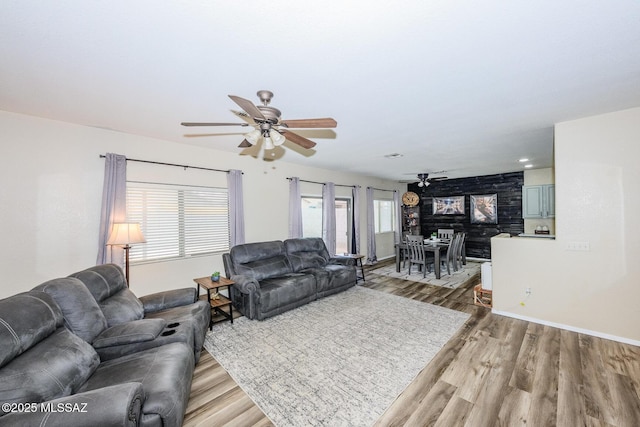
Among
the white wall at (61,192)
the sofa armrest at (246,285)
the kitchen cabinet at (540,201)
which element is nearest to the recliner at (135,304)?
the sofa armrest at (246,285)

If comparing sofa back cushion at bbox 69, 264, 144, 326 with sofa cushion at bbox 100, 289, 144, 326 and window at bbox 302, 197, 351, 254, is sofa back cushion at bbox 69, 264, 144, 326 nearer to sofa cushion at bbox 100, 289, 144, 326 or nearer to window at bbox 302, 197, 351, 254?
sofa cushion at bbox 100, 289, 144, 326

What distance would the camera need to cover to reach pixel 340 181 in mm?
6547

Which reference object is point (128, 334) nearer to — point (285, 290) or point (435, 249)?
point (285, 290)

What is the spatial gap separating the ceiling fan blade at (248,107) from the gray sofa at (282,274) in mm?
2468

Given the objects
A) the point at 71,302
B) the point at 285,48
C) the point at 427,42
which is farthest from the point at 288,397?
the point at 427,42

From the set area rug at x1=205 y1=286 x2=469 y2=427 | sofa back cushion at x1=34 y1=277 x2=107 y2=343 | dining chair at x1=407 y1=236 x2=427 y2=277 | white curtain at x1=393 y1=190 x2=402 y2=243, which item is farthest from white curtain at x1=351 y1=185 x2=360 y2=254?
sofa back cushion at x1=34 y1=277 x2=107 y2=343

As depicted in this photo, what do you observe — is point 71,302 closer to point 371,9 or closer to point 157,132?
point 157,132

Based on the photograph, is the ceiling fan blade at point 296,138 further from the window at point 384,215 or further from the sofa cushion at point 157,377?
the window at point 384,215

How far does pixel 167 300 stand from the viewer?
281 cm

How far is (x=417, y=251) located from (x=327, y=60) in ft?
16.3

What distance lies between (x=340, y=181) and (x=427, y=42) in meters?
4.95

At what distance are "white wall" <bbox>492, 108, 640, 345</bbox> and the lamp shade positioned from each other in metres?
5.16

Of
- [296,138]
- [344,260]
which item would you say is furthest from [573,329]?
[296,138]

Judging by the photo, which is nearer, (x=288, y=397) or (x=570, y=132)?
(x=288, y=397)
